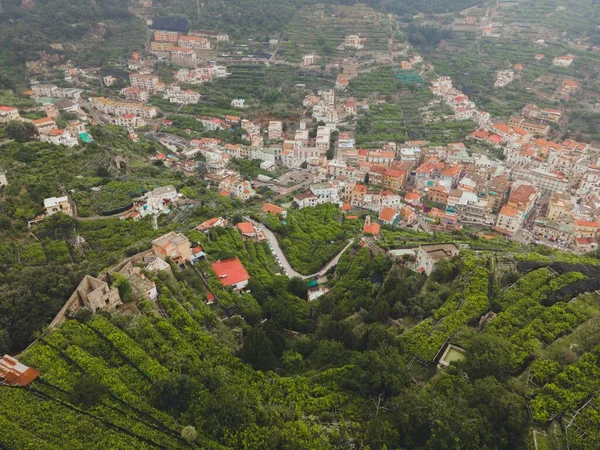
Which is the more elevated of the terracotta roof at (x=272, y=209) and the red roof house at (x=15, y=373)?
the red roof house at (x=15, y=373)

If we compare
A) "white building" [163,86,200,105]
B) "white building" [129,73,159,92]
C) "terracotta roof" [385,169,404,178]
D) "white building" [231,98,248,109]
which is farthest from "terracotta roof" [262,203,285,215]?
"white building" [129,73,159,92]

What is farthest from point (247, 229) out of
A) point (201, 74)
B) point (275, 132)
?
point (201, 74)

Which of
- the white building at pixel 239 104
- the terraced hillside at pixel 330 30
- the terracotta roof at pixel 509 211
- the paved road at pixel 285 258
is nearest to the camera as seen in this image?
the paved road at pixel 285 258

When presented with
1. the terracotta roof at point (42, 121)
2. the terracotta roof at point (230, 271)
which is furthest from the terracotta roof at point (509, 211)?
the terracotta roof at point (42, 121)

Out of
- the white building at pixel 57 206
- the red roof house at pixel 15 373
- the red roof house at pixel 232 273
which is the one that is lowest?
the red roof house at pixel 232 273

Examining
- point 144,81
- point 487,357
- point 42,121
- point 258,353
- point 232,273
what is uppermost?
point 487,357

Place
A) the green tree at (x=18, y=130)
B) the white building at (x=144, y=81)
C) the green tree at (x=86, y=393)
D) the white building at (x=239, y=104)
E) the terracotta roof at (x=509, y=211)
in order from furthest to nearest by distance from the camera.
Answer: the white building at (x=144, y=81) < the white building at (x=239, y=104) < the terracotta roof at (x=509, y=211) < the green tree at (x=18, y=130) < the green tree at (x=86, y=393)

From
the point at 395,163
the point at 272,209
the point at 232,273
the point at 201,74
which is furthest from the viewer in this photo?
the point at 201,74

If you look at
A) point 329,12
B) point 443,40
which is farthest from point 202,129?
point 443,40

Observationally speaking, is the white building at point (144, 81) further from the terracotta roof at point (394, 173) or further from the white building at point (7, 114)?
the terracotta roof at point (394, 173)

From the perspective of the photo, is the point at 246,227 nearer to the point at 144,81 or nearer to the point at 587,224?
the point at 587,224
